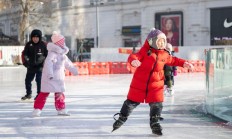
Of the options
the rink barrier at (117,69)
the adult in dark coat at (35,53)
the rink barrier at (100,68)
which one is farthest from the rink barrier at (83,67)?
the adult in dark coat at (35,53)

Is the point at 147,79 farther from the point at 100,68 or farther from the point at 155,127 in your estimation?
the point at 100,68

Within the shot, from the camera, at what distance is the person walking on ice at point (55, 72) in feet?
22.4

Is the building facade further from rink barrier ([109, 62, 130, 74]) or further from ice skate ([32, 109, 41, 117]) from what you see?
ice skate ([32, 109, 41, 117])

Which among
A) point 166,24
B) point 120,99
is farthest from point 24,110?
point 166,24

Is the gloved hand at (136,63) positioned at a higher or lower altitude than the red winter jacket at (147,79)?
higher

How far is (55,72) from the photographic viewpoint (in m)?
6.90

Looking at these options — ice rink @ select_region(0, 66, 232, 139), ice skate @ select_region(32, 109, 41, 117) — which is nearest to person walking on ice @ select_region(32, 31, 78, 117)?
ice skate @ select_region(32, 109, 41, 117)

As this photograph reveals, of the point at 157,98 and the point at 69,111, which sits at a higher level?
the point at 157,98

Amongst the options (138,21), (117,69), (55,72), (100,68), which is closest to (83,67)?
(100,68)

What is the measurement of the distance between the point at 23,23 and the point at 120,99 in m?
29.9

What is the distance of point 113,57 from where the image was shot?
28.1 metres

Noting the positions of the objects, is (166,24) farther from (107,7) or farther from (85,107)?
(85,107)

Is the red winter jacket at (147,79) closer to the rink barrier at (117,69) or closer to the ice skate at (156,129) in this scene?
the ice skate at (156,129)

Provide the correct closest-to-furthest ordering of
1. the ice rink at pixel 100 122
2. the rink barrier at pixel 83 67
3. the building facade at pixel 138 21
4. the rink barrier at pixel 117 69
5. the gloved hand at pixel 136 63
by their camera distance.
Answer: the gloved hand at pixel 136 63 → the ice rink at pixel 100 122 → the rink barrier at pixel 83 67 → the rink barrier at pixel 117 69 → the building facade at pixel 138 21
